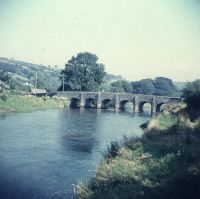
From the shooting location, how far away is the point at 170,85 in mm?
177125

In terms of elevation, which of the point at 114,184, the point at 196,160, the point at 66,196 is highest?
the point at 196,160

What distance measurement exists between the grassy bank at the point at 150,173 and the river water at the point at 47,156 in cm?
291

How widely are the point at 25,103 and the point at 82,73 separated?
30.8 metres

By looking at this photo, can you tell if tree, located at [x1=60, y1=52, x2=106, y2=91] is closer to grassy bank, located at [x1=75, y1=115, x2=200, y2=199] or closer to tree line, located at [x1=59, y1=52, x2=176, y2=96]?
tree line, located at [x1=59, y1=52, x2=176, y2=96]

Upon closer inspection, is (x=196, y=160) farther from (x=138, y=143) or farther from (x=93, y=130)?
(x=93, y=130)

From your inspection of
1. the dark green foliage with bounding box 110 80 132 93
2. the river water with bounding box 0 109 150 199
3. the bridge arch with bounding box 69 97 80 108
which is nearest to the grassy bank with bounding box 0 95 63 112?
the bridge arch with bounding box 69 97 80 108

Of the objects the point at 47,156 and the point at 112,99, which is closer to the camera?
the point at 47,156

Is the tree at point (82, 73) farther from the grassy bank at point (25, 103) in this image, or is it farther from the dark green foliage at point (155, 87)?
the dark green foliage at point (155, 87)

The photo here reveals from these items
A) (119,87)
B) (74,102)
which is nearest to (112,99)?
(74,102)

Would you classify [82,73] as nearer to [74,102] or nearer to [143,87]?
[74,102]

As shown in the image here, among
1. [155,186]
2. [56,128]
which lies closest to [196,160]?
[155,186]

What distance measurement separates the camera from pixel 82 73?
10238cm

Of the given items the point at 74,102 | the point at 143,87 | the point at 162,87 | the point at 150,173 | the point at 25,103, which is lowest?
the point at 150,173

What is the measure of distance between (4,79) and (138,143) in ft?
292
